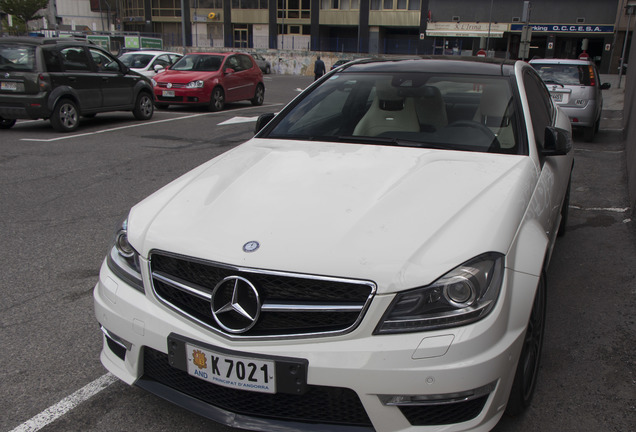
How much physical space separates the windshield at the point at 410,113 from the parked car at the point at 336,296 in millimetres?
467

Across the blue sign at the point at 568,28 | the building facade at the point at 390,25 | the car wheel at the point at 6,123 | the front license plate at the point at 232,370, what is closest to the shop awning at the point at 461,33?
the building facade at the point at 390,25

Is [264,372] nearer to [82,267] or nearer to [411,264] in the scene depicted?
[411,264]

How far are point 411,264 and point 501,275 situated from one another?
1.25 feet

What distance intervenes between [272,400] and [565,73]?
12.1m

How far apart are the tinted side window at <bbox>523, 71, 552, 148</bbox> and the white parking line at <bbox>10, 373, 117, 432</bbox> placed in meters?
2.85

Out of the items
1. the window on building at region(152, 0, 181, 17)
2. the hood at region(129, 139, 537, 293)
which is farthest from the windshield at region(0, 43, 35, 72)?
the window on building at region(152, 0, 181, 17)

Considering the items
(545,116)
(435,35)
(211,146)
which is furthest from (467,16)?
(545,116)

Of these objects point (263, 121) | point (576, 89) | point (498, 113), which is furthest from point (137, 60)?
point (498, 113)

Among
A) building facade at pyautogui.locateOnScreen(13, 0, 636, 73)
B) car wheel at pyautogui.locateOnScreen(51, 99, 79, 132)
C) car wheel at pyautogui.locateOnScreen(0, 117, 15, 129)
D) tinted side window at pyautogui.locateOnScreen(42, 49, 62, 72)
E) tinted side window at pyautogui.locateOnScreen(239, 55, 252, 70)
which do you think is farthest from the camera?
building facade at pyautogui.locateOnScreen(13, 0, 636, 73)

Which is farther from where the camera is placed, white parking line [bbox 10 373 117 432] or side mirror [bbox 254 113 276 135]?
side mirror [bbox 254 113 276 135]

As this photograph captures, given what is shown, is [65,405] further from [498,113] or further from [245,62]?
[245,62]

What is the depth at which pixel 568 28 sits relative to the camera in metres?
50.6

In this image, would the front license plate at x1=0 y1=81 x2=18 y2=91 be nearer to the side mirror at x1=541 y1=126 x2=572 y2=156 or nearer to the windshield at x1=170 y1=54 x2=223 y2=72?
the windshield at x1=170 y1=54 x2=223 y2=72

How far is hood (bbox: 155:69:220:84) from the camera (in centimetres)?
1520
